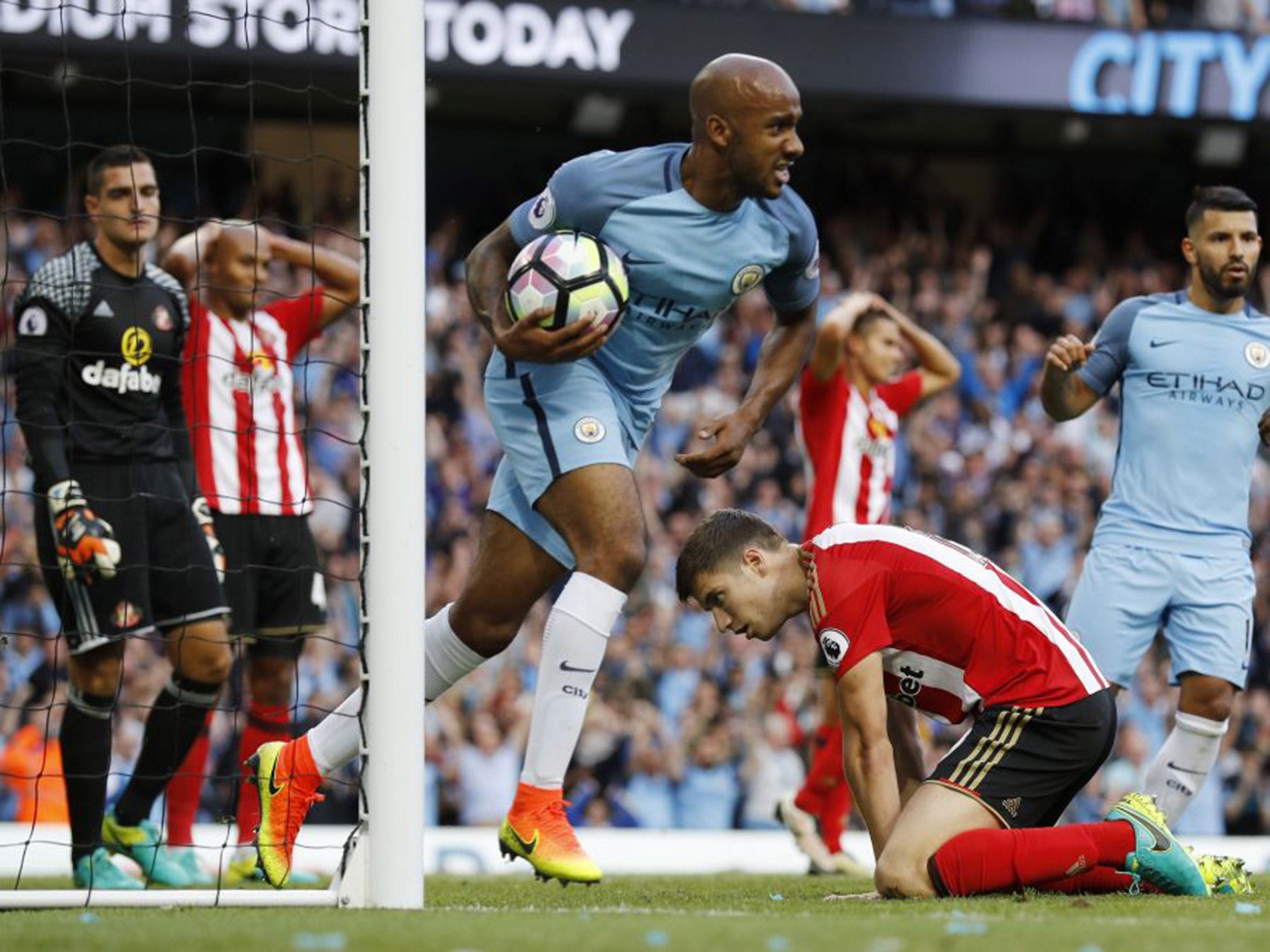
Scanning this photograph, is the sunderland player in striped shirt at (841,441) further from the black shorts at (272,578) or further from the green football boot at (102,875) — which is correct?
the green football boot at (102,875)

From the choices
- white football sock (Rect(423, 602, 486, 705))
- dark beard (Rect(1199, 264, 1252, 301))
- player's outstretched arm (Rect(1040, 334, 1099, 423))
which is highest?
dark beard (Rect(1199, 264, 1252, 301))

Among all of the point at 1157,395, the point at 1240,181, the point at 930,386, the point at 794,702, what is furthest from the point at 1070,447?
the point at 1157,395

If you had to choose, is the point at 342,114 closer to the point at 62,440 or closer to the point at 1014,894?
the point at 62,440

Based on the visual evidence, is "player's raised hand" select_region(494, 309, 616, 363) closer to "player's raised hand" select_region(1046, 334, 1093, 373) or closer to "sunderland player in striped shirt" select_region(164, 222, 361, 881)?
"player's raised hand" select_region(1046, 334, 1093, 373)

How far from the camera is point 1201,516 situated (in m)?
6.78

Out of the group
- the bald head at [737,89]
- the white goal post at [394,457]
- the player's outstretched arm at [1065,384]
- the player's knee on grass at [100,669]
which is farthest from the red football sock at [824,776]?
the white goal post at [394,457]

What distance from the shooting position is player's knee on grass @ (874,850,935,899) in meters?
5.02

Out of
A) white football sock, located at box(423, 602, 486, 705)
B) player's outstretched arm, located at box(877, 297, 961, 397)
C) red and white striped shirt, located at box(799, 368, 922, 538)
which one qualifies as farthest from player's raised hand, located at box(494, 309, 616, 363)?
player's outstretched arm, located at box(877, 297, 961, 397)

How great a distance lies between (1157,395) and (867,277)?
978cm

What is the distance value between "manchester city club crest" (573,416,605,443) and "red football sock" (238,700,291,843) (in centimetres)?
223

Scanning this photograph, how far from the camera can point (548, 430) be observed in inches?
210

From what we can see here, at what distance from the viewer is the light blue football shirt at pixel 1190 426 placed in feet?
22.3

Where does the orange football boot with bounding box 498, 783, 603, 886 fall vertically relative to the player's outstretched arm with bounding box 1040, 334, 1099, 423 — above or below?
below

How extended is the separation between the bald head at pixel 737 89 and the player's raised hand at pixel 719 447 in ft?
2.74
